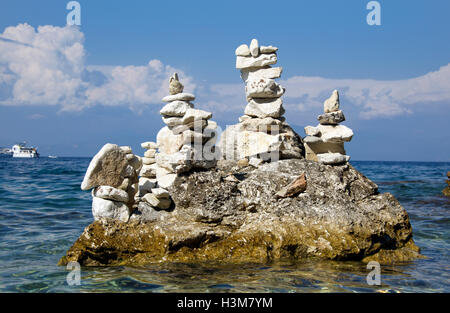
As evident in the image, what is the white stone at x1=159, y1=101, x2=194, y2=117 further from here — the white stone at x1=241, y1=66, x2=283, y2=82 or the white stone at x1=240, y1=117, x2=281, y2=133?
the white stone at x1=241, y1=66, x2=283, y2=82

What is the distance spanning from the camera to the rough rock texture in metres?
7.71

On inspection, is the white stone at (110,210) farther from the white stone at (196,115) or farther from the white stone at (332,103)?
the white stone at (332,103)

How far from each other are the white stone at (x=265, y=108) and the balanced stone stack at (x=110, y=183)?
13.1 ft

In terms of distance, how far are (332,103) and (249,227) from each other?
13.7 feet

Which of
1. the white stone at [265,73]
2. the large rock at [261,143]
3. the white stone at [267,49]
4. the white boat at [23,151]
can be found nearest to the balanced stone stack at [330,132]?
A: the large rock at [261,143]

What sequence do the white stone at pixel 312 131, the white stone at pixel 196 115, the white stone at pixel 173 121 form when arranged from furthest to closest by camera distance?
the white stone at pixel 312 131 → the white stone at pixel 173 121 → the white stone at pixel 196 115

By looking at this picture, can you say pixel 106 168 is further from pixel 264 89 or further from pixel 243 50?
pixel 243 50

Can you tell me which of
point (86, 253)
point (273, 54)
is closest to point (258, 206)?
point (86, 253)

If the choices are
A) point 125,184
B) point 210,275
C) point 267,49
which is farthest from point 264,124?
point 210,275

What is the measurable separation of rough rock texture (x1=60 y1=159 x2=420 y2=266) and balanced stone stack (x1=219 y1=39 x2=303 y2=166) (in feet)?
5.90

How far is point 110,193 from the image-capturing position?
25.0 feet

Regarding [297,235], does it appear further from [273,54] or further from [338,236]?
[273,54]

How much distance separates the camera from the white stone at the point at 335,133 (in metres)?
10.2
